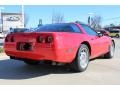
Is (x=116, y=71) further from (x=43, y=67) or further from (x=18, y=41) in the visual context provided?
(x=18, y=41)

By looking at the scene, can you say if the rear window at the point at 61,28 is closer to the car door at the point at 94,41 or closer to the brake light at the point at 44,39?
the car door at the point at 94,41

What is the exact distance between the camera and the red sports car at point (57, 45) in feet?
22.1

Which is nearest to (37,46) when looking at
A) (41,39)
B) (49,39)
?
(41,39)

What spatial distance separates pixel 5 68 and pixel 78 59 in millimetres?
2121

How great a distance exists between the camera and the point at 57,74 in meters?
7.39

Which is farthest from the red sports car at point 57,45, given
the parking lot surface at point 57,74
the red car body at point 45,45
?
the parking lot surface at point 57,74

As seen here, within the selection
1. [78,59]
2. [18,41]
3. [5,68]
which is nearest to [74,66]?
[78,59]

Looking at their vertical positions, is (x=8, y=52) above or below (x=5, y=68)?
above

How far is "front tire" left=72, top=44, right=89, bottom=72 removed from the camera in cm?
740

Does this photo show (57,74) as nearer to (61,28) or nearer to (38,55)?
(38,55)

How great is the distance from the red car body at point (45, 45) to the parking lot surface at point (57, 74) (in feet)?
1.44

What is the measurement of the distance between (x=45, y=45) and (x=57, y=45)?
27 cm
